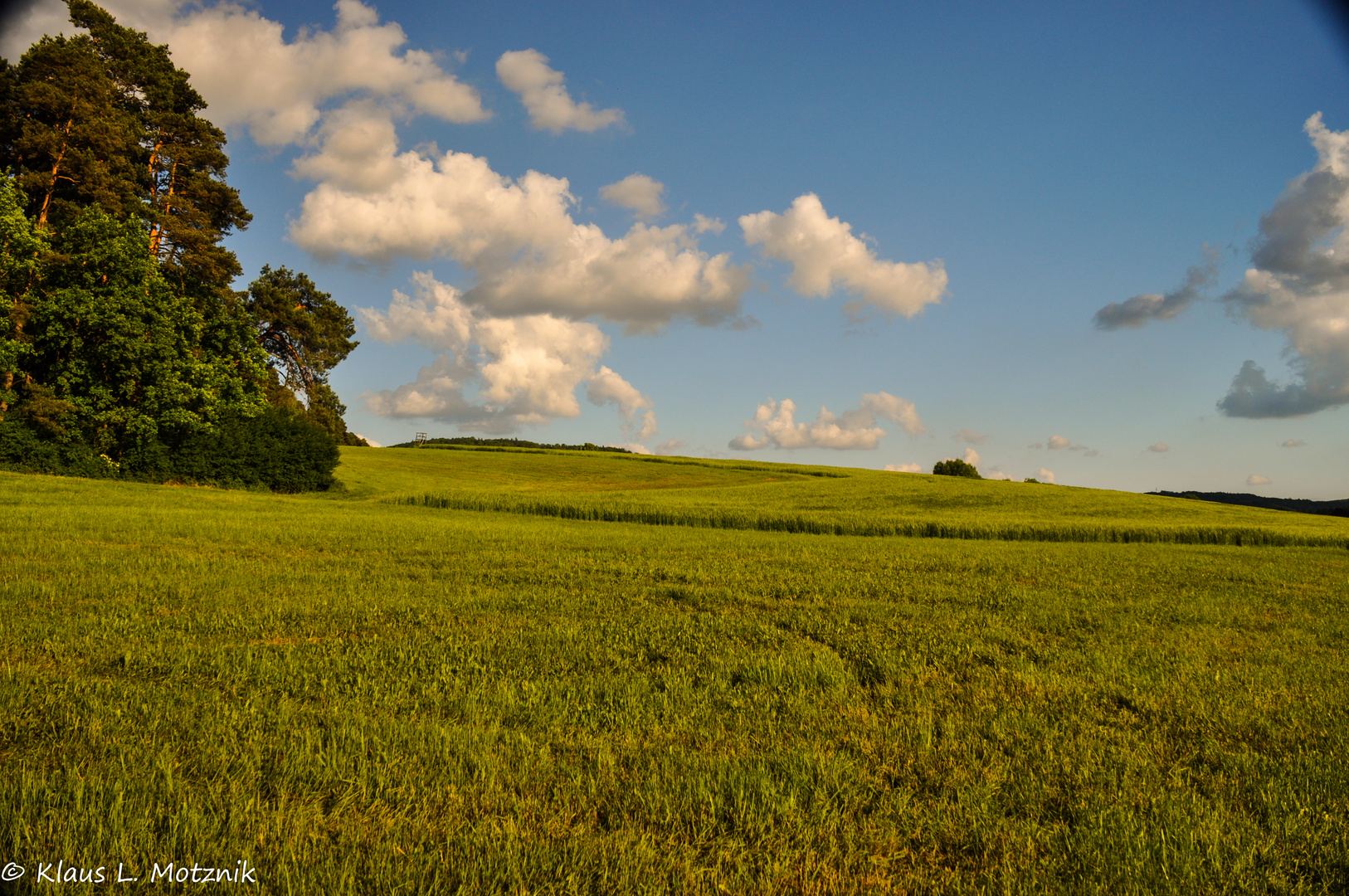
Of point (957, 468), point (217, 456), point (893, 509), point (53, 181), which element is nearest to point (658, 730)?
point (893, 509)

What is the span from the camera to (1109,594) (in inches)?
478

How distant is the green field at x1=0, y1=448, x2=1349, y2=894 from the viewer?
11.1 feet

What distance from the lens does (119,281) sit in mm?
31844

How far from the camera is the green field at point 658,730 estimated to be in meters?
3.40

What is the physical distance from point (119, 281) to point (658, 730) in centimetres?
3887

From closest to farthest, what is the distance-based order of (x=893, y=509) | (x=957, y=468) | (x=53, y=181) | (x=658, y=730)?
(x=658, y=730) < (x=53, y=181) < (x=893, y=509) < (x=957, y=468)

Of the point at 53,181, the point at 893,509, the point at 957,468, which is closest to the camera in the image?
the point at 53,181

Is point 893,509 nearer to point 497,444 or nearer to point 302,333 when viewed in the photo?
point 302,333

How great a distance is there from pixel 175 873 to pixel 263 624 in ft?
17.7

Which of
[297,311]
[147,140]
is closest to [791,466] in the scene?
[297,311]

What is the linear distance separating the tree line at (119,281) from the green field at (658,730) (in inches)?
990

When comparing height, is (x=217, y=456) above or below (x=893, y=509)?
above

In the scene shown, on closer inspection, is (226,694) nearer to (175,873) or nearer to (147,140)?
(175,873)

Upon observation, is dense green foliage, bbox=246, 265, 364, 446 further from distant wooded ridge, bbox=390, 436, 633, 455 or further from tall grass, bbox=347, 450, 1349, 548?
distant wooded ridge, bbox=390, 436, 633, 455
